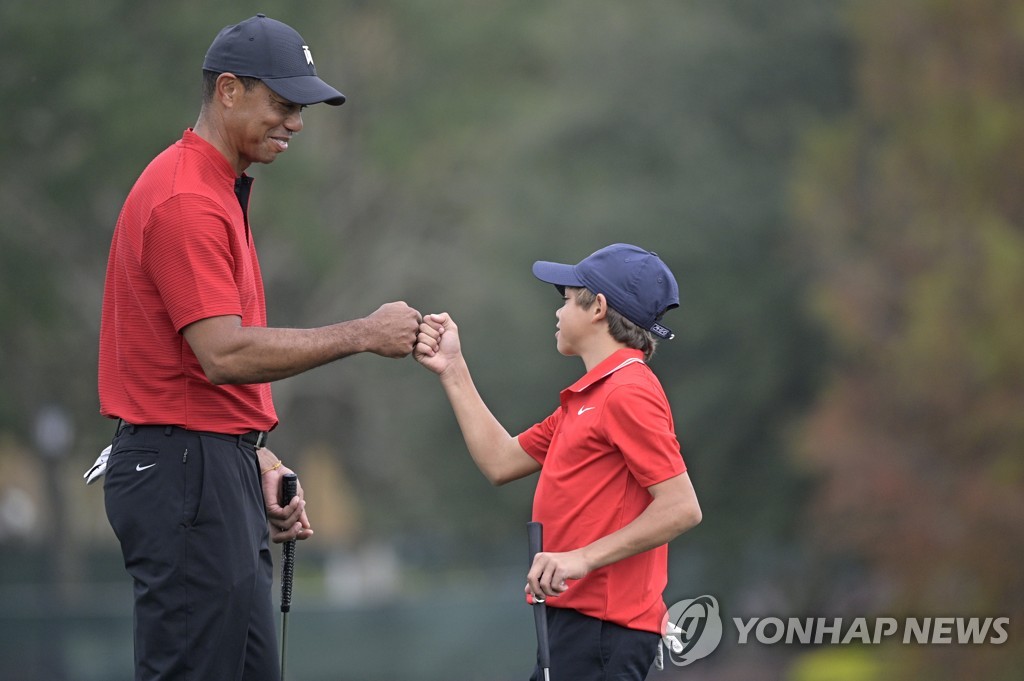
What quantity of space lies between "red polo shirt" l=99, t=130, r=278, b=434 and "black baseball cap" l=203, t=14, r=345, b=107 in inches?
10.8

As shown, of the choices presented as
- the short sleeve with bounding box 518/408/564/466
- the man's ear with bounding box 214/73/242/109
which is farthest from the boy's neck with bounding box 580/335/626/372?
the man's ear with bounding box 214/73/242/109

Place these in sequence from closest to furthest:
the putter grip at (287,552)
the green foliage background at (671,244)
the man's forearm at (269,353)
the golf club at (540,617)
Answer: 1. the man's forearm at (269,353)
2. the golf club at (540,617)
3. the putter grip at (287,552)
4. the green foliage background at (671,244)

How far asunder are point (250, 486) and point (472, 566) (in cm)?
3273

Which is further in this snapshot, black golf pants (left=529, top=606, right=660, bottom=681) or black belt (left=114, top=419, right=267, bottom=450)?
black golf pants (left=529, top=606, right=660, bottom=681)

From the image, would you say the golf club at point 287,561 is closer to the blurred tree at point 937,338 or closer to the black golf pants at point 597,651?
the black golf pants at point 597,651

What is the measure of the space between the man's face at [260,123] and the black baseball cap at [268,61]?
5 centimetres

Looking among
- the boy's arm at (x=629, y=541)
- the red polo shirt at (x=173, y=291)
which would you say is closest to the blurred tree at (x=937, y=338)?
the boy's arm at (x=629, y=541)

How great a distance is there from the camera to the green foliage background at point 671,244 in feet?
42.6

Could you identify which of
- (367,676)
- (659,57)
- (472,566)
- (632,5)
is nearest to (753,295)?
(659,57)

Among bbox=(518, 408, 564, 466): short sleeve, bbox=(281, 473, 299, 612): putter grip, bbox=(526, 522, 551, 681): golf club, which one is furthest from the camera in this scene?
bbox=(518, 408, 564, 466): short sleeve

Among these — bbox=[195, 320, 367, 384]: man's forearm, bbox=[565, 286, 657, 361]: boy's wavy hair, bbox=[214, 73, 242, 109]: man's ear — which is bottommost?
bbox=[195, 320, 367, 384]: man's forearm

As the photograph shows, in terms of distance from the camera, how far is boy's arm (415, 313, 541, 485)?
476 centimetres

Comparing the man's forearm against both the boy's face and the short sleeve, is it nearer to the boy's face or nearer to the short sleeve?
the boy's face

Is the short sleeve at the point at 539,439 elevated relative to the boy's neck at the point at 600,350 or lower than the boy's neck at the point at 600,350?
lower
